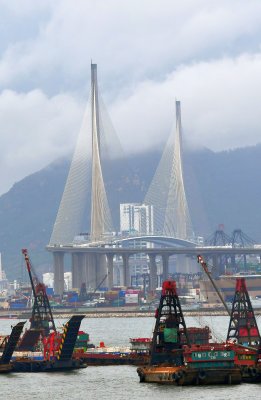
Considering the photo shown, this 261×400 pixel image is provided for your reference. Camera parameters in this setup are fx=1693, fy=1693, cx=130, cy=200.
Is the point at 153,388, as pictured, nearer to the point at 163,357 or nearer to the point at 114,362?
the point at 163,357

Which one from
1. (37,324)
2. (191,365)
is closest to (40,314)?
(37,324)

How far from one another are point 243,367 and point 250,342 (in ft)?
56.0

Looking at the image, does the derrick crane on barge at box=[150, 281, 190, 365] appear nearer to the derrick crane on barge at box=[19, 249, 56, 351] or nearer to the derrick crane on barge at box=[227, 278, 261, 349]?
the derrick crane on barge at box=[227, 278, 261, 349]

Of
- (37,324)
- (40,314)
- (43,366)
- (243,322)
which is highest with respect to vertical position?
(40,314)

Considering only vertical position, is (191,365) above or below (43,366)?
below

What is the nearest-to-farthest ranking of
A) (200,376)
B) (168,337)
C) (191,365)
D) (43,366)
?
(200,376), (191,365), (168,337), (43,366)

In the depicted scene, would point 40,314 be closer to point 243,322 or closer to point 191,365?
point 243,322

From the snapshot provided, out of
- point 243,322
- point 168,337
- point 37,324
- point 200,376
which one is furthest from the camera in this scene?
point 37,324

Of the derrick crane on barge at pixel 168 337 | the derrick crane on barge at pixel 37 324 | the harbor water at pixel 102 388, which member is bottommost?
the harbor water at pixel 102 388

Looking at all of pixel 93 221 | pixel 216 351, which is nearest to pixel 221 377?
pixel 216 351

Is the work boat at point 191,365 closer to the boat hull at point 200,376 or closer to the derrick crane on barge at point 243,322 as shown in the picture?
the boat hull at point 200,376

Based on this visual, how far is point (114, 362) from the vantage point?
10462cm

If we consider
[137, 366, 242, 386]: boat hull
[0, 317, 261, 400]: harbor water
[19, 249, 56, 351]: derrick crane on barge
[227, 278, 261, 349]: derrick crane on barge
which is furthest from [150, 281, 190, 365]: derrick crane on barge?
[19, 249, 56, 351]: derrick crane on barge

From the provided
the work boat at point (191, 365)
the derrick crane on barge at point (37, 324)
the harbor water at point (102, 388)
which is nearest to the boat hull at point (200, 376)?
the work boat at point (191, 365)
